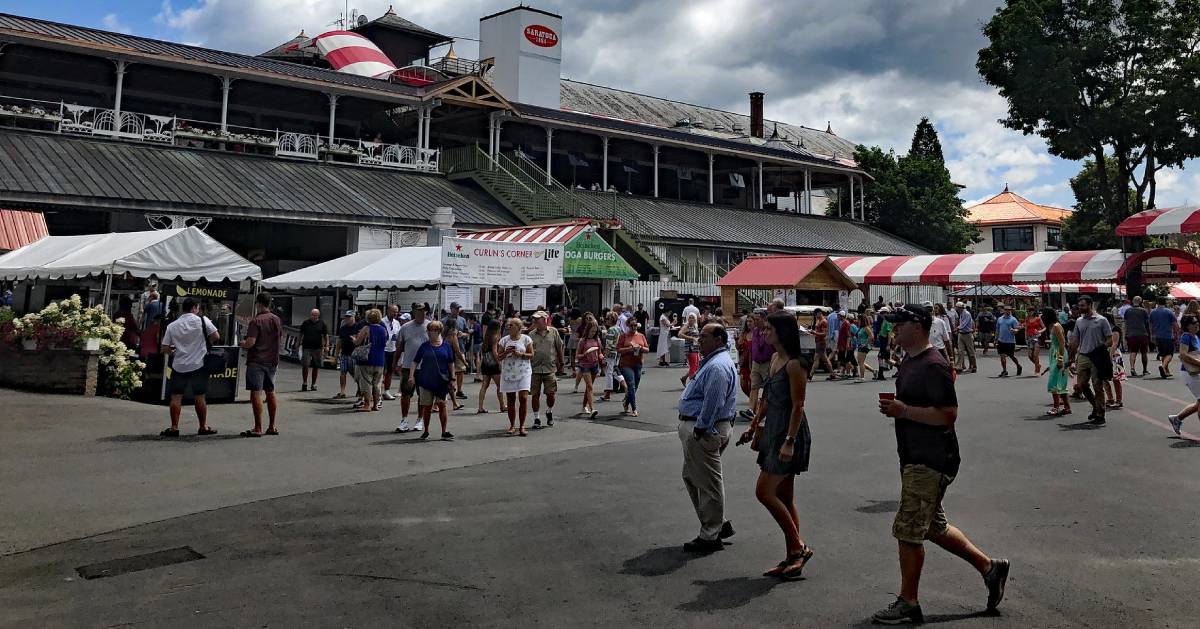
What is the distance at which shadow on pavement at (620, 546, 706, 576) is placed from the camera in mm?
5441

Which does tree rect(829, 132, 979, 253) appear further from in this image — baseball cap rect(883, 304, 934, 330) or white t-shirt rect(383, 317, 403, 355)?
baseball cap rect(883, 304, 934, 330)

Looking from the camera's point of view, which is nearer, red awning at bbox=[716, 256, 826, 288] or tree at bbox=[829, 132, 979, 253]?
red awning at bbox=[716, 256, 826, 288]

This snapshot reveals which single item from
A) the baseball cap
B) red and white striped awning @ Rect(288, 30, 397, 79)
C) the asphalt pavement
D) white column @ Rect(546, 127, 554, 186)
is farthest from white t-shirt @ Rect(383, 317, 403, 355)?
red and white striped awning @ Rect(288, 30, 397, 79)

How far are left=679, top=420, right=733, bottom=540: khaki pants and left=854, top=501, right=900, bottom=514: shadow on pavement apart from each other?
5.63 feet

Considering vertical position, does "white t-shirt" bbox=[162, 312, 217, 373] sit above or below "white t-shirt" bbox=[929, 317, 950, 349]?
below

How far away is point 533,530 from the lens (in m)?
6.46

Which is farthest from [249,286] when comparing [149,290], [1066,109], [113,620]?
[1066,109]

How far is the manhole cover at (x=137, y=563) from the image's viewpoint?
18.0 feet

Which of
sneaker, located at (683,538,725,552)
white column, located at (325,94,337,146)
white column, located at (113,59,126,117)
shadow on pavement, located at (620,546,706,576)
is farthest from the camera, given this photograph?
white column, located at (325,94,337,146)

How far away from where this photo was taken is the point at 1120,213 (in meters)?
38.0

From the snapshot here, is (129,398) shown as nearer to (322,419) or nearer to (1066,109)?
(322,419)

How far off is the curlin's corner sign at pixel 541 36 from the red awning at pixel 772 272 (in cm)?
1808

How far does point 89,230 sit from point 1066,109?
3641 cm

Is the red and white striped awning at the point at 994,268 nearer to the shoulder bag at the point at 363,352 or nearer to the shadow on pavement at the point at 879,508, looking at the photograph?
the shoulder bag at the point at 363,352
